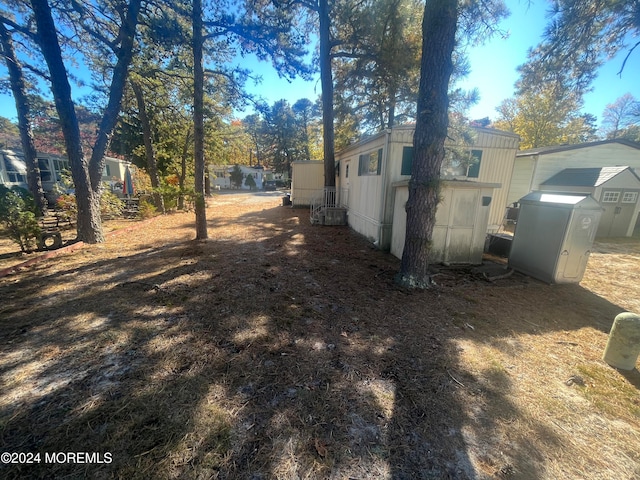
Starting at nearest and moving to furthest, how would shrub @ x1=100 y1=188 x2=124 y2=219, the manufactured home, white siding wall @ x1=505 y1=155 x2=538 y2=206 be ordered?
shrub @ x1=100 y1=188 x2=124 y2=219, white siding wall @ x1=505 y1=155 x2=538 y2=206, the manufactured home

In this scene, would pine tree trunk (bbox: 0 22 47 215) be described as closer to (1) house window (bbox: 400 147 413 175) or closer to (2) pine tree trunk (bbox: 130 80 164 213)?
(2) pine tree trunk (bbox: 130 80 164 213)

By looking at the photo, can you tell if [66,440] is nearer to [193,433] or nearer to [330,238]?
[193,433]

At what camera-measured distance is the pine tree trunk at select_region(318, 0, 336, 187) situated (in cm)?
1101

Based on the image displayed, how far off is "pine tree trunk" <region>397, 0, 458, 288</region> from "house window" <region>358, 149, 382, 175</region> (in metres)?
3.10

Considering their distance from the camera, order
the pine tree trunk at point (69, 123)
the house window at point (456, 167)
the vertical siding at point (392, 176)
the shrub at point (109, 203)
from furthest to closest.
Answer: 1. the shrub at point (109, 203)
2. the house window at point (456, 167)
3. the vertical siding at point (392, 176)
4. the pine tree trunk at point (69, 123)

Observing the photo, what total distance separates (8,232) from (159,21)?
6080 millimetres

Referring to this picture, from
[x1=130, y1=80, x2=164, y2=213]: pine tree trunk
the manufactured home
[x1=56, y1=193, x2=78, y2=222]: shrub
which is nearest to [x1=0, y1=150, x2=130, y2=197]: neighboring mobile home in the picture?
[x1=130, y1=80, x2=164, y2=213]: pine tree trunk

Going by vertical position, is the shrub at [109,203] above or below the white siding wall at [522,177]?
below

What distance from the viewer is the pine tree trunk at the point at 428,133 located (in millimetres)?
4207

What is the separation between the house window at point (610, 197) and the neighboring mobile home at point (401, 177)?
4.35 meters

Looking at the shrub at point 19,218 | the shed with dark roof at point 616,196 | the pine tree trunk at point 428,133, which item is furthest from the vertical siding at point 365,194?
the shed with dark roof at point 616,196

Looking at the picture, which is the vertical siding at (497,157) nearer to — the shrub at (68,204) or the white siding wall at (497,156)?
the white siding wall at (497,156)

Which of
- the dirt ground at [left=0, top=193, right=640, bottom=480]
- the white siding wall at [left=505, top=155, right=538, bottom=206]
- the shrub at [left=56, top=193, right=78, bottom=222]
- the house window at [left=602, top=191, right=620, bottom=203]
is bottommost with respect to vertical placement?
the dirt ground at [left=0, top=193, right=640, bottom=480]

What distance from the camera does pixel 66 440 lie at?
1.83 meters
